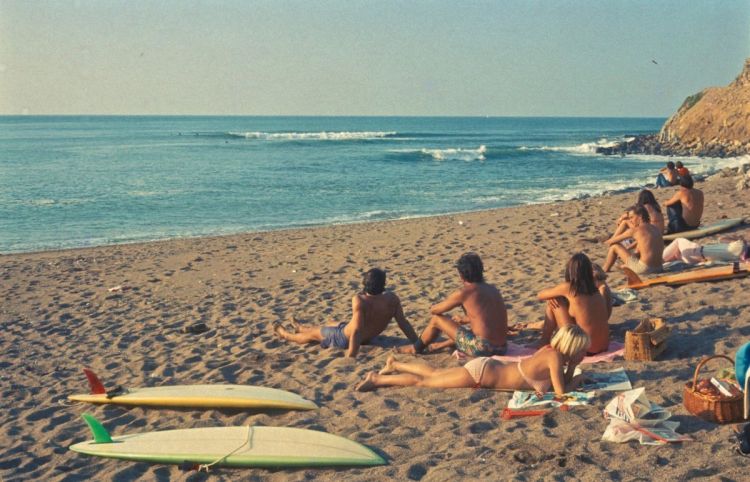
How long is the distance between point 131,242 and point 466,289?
478 inches

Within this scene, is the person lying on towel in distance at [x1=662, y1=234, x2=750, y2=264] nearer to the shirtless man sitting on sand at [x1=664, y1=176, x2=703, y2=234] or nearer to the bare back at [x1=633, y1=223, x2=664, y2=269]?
the bare back at [x1=633, y1=223, x2=664, y2=269]

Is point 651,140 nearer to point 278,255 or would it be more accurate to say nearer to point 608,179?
point 608,179

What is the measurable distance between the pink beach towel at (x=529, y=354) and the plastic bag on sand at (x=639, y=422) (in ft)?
4.26

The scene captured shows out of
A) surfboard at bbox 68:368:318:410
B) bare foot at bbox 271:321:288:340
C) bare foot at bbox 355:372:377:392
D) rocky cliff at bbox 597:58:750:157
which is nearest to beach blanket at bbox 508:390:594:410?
bare foot at bbox 355:372:377:392

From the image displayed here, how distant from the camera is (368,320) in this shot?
23.2 feet

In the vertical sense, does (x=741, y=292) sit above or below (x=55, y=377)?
above

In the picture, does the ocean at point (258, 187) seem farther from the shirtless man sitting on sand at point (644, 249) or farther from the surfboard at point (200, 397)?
the surfboard at point (200, 397)

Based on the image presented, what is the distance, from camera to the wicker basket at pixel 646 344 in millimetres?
5926

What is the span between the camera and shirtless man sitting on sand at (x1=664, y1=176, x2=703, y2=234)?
35.7ft

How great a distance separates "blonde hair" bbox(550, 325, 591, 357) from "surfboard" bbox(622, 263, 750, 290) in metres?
3.33

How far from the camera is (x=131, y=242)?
16703 millimetres

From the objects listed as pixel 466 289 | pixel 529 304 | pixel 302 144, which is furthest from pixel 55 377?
pixel 302 144

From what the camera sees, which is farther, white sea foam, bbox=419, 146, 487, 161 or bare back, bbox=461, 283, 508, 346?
white sea foam, bbox=419, 146, 487, 161

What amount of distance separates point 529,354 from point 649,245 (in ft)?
10.5
